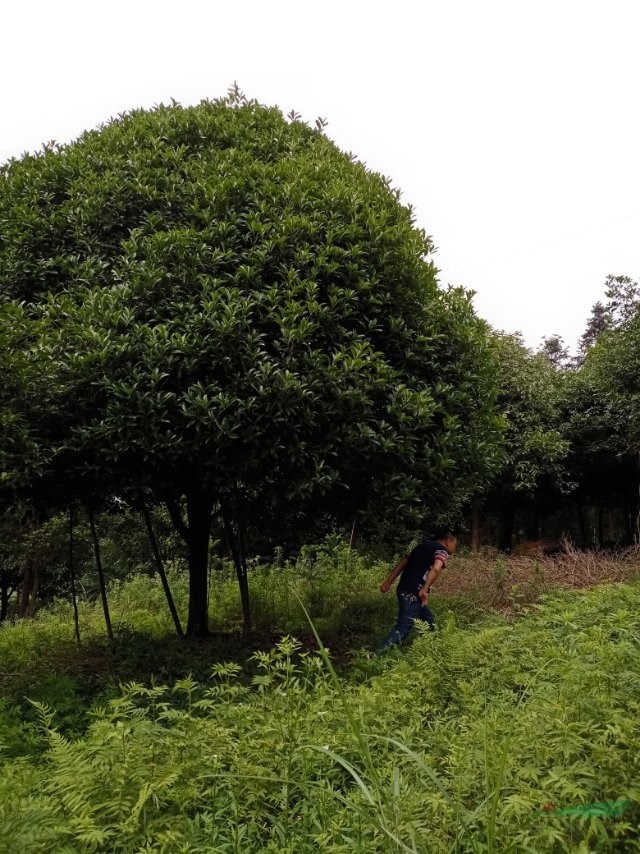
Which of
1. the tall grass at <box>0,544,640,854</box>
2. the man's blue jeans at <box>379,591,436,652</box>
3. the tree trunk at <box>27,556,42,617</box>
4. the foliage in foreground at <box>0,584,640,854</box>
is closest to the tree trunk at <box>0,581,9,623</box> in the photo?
the tree trunk at <box>27,556,42,617</box>

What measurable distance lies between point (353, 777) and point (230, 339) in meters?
3.48

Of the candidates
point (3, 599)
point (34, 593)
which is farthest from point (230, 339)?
point (3, 599)

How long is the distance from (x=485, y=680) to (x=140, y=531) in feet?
44.6

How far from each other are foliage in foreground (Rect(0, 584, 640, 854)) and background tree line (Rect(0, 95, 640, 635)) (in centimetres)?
225

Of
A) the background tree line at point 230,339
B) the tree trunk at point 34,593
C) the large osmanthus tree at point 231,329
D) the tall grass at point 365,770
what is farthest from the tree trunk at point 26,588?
the tall grass at point 365,770

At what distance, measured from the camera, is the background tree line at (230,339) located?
501 cm

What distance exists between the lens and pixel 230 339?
510 cm

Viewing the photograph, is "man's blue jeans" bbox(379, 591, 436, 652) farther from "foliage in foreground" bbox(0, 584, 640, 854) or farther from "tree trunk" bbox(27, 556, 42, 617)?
"tree trunk" bbox(27, 556, 42, 617)

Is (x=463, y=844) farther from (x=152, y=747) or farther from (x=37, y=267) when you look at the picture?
(x=37, y=267)

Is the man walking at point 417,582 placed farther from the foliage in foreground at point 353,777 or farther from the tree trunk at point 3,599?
the tree trunk at point 3,599

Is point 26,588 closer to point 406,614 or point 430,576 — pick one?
point 406,614

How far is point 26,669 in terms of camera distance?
253 inches

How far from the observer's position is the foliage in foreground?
6.59ft

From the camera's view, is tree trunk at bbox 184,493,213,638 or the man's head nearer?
the man's head
